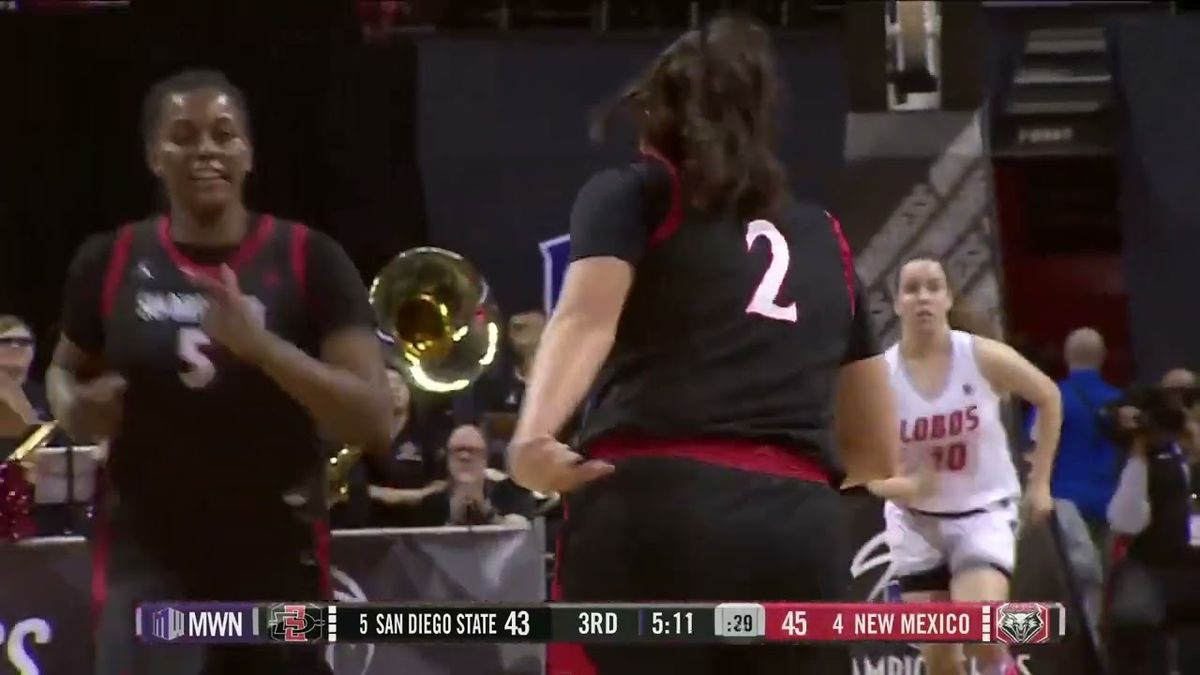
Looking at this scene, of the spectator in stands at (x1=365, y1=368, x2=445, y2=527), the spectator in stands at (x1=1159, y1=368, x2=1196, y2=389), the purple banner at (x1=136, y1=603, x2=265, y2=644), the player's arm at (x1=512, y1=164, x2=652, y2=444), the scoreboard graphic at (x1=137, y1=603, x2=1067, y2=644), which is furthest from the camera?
the spectator in stands at (x1=1159, y1=368, x2=1196, y2=389)

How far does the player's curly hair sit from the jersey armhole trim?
2.53 feet

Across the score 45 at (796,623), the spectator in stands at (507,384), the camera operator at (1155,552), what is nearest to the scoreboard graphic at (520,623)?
the score 45 at (796,623)

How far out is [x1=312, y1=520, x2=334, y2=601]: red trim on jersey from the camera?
3.61 m

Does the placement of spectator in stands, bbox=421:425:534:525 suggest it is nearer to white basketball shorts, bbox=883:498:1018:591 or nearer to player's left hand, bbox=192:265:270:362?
white basketball shorts, bbox=883:498:1018:591

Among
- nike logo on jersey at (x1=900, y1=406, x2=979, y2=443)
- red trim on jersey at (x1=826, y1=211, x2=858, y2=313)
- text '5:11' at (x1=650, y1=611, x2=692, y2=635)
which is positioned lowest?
Answer: text '5:11' at (x1=650, y1=611, x2=692, y2=635)

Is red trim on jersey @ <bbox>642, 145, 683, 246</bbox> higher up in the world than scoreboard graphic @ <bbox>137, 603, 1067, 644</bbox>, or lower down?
higher up

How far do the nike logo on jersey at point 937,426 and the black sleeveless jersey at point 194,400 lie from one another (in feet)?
11.6

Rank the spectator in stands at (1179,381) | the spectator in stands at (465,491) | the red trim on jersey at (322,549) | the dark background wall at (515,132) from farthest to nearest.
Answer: the dark background wall at (515,132) → the spectator in stands at (1179,381) → the spectator in stands at (465,491) → the red trim on jersey at (322,549)

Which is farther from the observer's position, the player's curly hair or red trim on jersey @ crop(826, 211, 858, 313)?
red trim on jersey @ crop(826, 211, 858, 313)

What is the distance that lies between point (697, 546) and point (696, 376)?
10.3 inches

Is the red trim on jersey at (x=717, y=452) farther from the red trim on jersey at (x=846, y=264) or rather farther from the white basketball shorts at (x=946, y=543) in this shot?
the white basketball shorts at (x=946, y=543)

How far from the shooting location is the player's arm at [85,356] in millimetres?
3494

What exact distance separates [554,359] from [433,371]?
598cm

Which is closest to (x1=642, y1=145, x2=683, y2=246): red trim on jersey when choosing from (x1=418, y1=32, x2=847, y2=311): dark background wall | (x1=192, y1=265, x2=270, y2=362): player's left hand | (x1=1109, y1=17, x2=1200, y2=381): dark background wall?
(x1=192, y1=265, x2=270, y2=362): player's left hand
